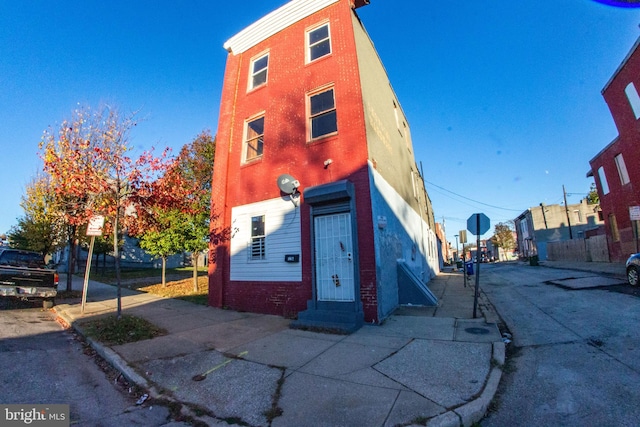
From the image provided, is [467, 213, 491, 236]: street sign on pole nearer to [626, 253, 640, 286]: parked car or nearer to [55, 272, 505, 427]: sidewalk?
[55, 272, 505, 427]: sidewalk

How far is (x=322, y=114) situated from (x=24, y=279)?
10.7m

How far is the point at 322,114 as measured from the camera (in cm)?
929

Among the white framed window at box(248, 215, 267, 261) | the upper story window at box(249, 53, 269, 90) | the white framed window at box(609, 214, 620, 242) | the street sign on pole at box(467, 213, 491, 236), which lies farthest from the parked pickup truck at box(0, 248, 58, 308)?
the white framed window at box(609, 214, 620, 242)

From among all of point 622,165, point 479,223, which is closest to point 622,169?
point 622,165

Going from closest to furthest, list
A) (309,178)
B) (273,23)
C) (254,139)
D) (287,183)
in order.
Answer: (287,183)
(309,178)
(254,139)
(273,23)

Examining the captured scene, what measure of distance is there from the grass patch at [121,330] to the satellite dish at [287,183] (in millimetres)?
4657

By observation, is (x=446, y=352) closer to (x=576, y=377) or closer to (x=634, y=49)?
(x=576, y=377)

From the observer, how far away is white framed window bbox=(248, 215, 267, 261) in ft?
31.0

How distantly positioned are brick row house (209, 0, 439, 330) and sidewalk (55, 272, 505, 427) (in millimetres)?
1339

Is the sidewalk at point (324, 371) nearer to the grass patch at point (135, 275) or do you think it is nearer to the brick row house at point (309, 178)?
the brick row house at point (309, 178)

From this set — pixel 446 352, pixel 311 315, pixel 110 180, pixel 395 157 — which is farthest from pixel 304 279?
pixel 395 157

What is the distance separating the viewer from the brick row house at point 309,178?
772cm

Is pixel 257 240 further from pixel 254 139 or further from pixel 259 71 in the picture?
pixel 259 71

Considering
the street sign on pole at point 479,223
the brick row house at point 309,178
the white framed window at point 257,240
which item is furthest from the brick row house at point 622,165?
the white framed window at point 257,240
